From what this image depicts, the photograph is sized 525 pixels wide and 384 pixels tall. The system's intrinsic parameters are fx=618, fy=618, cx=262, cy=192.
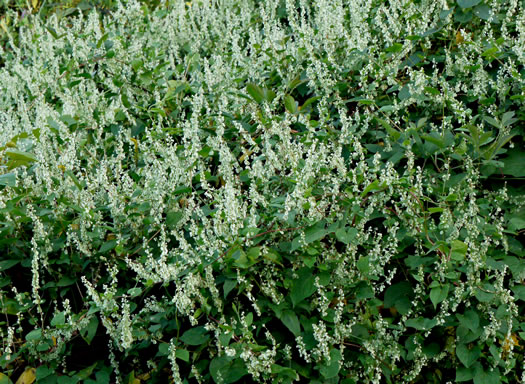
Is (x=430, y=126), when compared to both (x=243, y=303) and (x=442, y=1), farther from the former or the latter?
(x=243, y=303)

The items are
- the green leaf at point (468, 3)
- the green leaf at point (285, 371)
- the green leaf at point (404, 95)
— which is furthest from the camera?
the green leaf at point (468, 3)

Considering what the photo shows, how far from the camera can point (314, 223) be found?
2.72 m

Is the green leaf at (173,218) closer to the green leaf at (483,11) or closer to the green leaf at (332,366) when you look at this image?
the green leaf at (332,366)

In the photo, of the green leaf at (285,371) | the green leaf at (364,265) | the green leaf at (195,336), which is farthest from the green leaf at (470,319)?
the green leaf at (195,336)

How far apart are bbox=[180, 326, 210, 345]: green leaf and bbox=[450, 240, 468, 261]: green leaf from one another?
1158 mm

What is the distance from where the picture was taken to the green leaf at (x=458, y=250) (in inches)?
109

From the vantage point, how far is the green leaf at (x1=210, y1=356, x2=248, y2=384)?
2684mm

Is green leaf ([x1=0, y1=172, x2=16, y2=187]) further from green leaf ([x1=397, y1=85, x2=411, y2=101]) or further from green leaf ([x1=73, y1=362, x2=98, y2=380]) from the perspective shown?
green leaf ([x1=397, y1=85, x2=411, y2=101])

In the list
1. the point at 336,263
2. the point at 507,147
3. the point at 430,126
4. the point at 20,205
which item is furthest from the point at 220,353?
the point at 507,147

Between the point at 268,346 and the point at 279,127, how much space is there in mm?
1091

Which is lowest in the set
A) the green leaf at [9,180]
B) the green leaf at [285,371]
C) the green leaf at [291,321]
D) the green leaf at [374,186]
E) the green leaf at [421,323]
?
the green leaf at [421,323]

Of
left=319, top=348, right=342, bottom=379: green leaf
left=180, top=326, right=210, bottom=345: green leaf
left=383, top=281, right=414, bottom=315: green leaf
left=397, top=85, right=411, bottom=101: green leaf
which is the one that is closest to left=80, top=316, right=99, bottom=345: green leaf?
left=180, top=326, right=210, bottom=345: green leaf

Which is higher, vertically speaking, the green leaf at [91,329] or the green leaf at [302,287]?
the green leaf at [302,287]

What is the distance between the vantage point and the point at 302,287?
2805 mm
